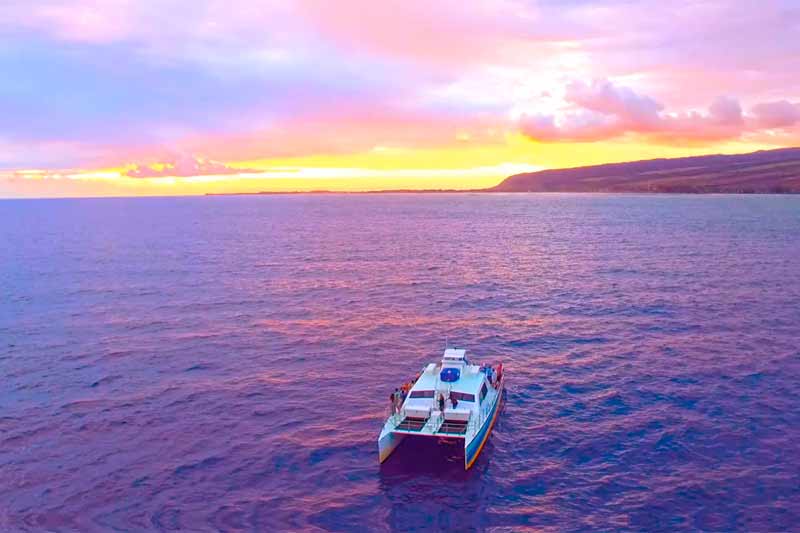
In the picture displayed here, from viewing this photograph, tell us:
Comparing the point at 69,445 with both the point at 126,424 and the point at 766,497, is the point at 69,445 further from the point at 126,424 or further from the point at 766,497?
the point at 766,497

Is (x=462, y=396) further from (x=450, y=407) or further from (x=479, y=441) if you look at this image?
(x=479, y=441)

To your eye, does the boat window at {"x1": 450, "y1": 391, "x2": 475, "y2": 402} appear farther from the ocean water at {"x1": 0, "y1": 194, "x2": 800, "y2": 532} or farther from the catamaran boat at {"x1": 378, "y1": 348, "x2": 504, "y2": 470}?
the ocean water at {"x1": 0, "y1": 194, "x2": 800, "y2": 532}

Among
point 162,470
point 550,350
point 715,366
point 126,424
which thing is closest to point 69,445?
point 126,424

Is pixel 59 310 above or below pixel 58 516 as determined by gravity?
above

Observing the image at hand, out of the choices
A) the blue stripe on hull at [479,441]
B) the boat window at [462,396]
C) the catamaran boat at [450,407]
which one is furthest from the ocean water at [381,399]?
the boat window at [462,396]

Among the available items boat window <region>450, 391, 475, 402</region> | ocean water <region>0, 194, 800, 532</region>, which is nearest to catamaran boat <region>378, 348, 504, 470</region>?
boat window <region>450, 391, 475, 402</region>

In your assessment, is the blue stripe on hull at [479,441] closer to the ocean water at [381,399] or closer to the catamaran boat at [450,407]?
the catamaran boat at [450,407]
